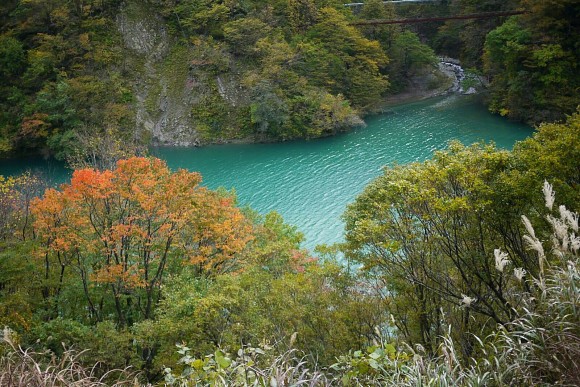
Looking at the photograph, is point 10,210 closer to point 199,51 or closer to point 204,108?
point 204,108

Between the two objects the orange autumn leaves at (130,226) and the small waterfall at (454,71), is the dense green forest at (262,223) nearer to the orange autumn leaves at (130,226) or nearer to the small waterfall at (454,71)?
the orange autumn leaves at (130,226)

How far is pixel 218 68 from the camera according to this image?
3759 centimetres

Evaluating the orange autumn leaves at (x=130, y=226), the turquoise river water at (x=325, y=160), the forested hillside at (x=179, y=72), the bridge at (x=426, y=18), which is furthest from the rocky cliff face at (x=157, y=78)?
the orange autumn leaves at (x=130, y=226)

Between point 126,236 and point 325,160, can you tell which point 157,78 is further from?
point 126,236

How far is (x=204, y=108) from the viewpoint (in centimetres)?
3684

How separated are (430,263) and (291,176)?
63.4 feet

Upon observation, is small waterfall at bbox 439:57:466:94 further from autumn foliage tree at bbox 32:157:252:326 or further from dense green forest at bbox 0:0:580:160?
autumn foliage tree at bbox 32:157:252:326

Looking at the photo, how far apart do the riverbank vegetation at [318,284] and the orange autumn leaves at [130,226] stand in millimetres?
53

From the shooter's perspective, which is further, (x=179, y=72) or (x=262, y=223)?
(x=179, y=72)

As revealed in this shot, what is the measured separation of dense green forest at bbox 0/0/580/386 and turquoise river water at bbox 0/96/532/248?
1568 mm

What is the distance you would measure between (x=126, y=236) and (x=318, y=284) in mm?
5096

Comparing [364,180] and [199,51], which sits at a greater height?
[199,51]

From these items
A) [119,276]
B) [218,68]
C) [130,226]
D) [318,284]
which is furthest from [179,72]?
[318,284]

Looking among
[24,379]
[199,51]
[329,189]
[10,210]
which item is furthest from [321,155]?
[24,379]
